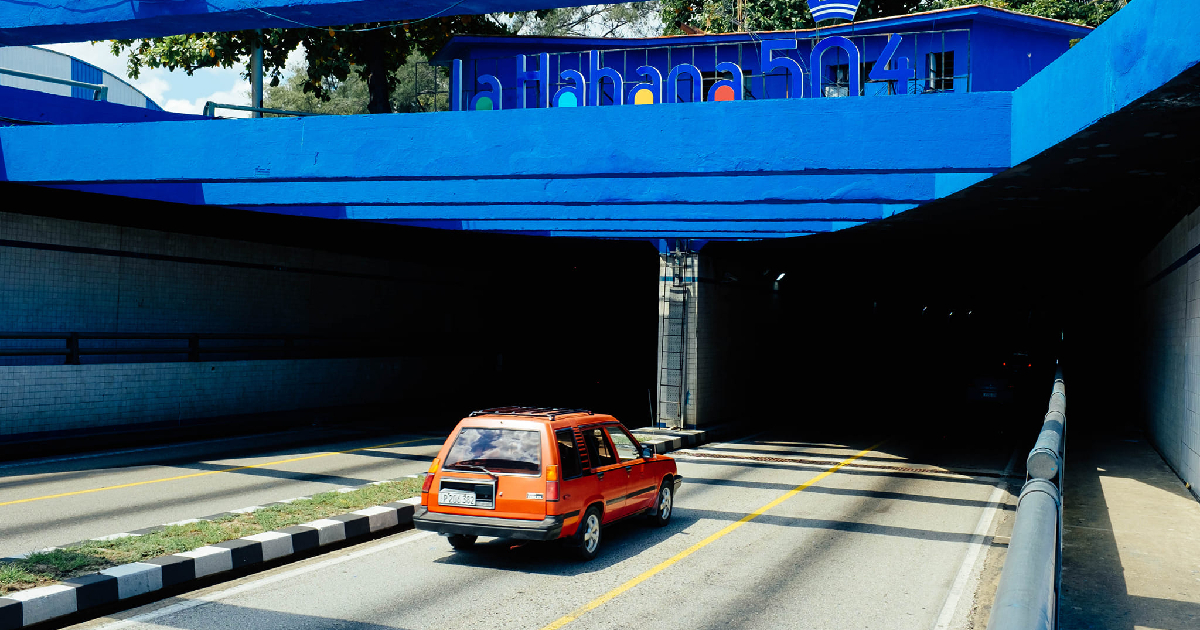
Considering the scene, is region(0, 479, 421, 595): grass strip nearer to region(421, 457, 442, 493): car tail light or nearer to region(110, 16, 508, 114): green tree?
region(421, 457, 442, 493): car tail light

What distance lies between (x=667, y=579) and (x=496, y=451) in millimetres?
2160

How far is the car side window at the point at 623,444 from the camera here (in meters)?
11.2

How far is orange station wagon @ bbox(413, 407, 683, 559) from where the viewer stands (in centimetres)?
943

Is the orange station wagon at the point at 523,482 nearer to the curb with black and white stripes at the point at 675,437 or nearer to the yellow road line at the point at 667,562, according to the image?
the yellow road line at the point at 667,562

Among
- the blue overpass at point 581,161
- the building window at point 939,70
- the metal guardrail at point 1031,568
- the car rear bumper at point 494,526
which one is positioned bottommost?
the car rear bumper at point 494,526

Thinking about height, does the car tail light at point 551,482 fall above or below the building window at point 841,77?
below

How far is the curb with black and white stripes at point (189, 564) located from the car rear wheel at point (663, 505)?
300cm

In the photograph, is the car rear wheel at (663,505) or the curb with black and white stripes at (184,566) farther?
the car rear wheel at (663,505)

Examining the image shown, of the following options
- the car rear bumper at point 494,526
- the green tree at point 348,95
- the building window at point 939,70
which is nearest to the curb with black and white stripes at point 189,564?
the car rear bumper at point 494,526

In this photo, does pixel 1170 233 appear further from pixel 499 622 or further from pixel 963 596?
pixel 499 622

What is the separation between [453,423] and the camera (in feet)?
81.0

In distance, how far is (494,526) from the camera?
941 centimetres

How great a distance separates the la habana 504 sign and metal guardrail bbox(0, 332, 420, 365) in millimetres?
8286

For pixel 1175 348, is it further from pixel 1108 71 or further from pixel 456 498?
pixel 456 498
